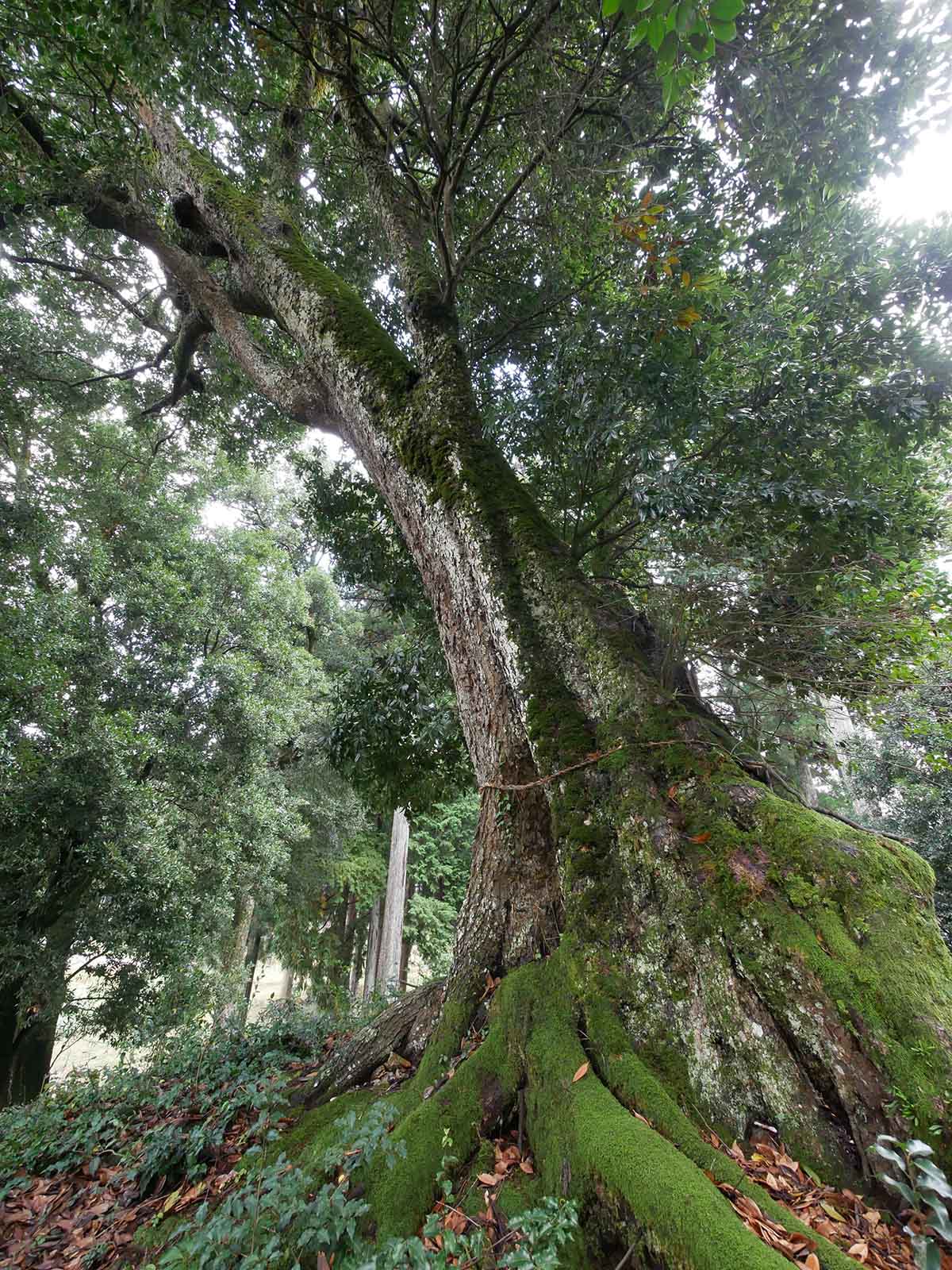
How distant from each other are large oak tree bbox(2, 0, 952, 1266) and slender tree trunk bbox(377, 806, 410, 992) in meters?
8.35

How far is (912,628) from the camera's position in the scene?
2.91m

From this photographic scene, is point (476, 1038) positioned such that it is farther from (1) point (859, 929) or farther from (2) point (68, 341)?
(2) point (68, 341)

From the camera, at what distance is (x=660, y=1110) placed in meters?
1.64

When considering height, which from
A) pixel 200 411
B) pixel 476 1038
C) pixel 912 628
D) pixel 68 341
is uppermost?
pixel 68 341

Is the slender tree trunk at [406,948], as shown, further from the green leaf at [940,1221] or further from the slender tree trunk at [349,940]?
the green leaf at [940,1221]

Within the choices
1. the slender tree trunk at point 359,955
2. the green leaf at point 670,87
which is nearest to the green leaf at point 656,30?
the green leaf at point 670,87

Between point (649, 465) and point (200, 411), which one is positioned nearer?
point (649, 465)

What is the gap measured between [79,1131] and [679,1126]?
3140 millimetres

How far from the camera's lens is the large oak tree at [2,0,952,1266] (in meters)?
1.74

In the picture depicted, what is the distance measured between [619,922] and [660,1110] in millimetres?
555

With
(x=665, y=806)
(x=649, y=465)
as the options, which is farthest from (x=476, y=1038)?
(x=649, y=465)

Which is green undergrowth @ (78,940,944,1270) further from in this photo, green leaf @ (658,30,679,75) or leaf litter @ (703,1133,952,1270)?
green leaf @ (658,30,679,75)

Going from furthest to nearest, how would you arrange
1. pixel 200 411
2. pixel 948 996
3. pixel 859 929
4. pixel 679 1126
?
pixel 200 411, pixel 859 929, pixel 948 996, pixel 679 1126

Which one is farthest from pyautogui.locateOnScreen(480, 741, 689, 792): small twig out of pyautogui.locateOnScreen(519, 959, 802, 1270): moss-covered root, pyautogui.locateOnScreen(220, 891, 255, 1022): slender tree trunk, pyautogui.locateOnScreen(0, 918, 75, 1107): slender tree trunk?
pyautogui.locateOnScreen(220, 891, 255, 1022): slender tree trunk
